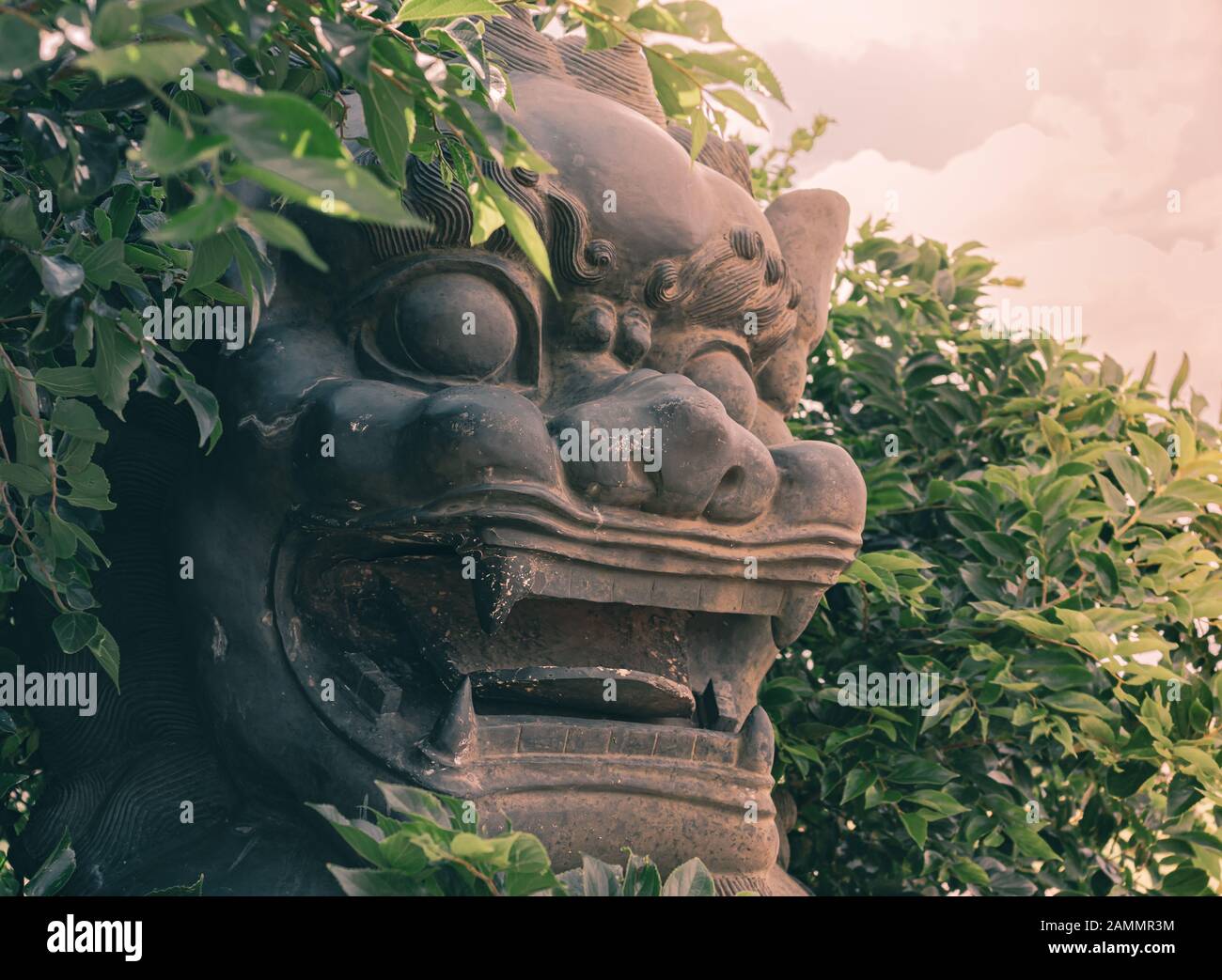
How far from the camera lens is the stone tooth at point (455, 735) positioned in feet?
5.96

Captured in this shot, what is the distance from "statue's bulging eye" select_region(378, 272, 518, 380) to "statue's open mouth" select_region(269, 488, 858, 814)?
26 centimetres

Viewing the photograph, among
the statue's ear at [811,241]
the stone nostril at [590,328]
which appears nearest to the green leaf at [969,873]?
the statue's ear at [811,241]

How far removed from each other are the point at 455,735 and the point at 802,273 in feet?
3.67

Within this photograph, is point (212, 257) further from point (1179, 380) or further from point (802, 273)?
point (1179, 380)

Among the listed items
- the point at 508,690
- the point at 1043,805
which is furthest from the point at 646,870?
the point at 1043,805

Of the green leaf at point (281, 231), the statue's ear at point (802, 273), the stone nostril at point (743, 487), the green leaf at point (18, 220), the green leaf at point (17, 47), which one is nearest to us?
the green leaf at point (281, 231)

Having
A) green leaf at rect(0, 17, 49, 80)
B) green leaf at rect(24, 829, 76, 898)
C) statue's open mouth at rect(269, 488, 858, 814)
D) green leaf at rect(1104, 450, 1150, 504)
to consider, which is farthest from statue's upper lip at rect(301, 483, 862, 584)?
green leaf at rect(1104, 450, 1150, 504)

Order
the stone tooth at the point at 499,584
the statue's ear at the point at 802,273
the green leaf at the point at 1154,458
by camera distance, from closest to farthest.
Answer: the stone tooth at the point at 499,584 → the statue's ear at the point at 802,273 → the green leaf at the point at 1154,458

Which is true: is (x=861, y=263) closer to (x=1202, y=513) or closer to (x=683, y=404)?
(x=1202, y=513)

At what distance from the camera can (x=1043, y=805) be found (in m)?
2.81

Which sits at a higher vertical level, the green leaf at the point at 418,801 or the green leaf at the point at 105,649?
the green leaf at the point at 105,649

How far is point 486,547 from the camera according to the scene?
1799 mm

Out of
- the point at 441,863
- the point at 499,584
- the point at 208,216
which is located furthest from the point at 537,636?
the point at 208,216

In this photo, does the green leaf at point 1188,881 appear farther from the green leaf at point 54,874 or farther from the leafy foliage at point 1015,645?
the green leaf at point 54,874
